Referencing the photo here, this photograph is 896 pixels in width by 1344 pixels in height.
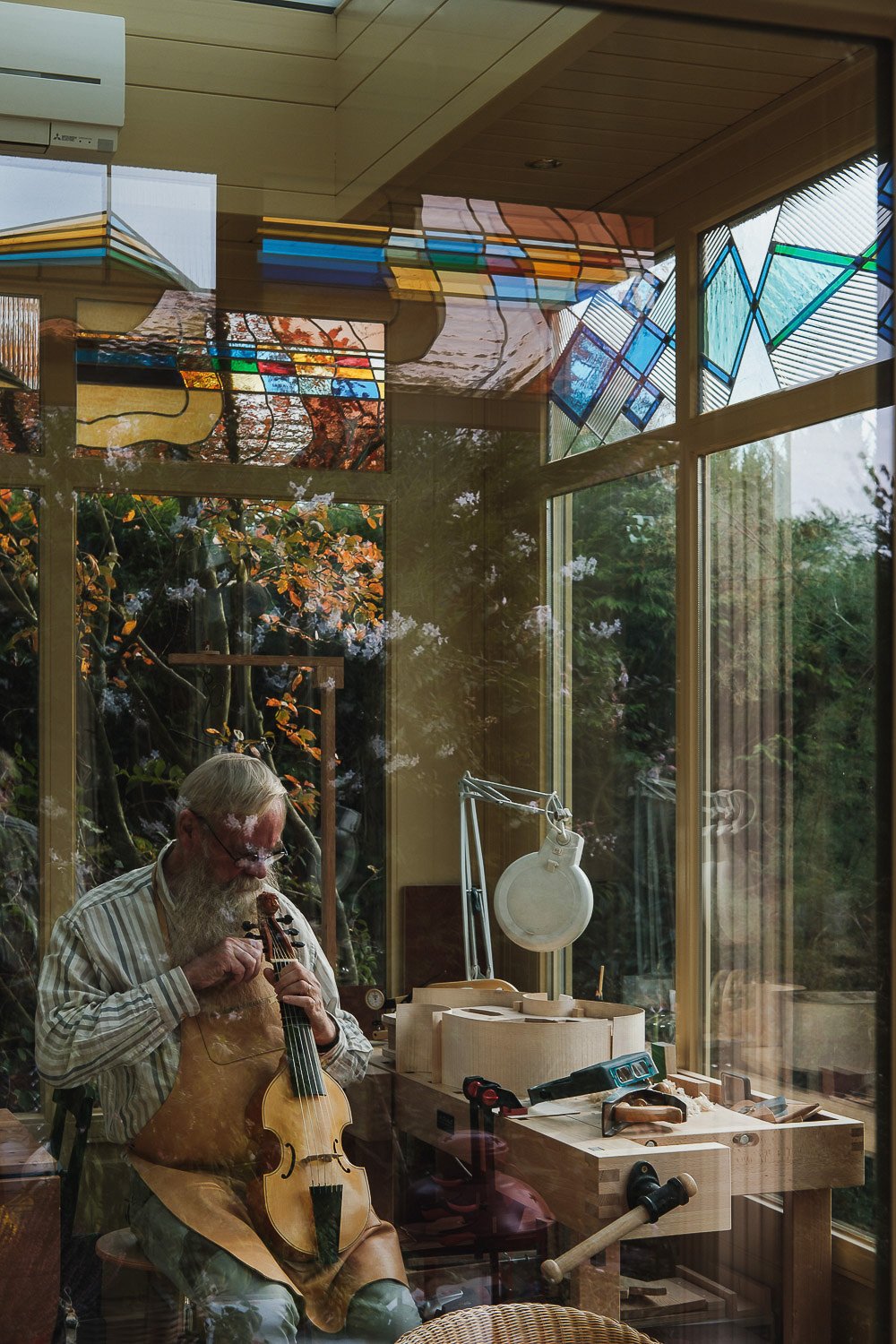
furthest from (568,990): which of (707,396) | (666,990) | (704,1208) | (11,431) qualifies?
(11,431)

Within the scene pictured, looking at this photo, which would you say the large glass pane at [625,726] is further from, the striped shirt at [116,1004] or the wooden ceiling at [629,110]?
the striped shirt at [116,1004]

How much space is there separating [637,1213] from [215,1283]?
59cm

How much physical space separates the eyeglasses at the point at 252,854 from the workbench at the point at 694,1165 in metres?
0.31

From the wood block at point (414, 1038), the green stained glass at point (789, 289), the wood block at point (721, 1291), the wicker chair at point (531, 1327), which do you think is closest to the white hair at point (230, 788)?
the wood block at point (414, 1038)

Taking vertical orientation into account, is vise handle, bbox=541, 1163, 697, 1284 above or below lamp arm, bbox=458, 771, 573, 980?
below

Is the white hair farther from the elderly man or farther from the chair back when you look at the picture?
the chair back

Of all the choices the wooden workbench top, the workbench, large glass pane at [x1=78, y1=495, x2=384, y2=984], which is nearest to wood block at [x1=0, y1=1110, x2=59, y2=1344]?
the wooden workbench top

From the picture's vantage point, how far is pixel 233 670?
1.88 metres

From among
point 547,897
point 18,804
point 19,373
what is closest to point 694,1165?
point 547,897

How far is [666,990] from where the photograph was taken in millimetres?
2150

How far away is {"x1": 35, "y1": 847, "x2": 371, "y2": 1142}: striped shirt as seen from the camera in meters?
1.80

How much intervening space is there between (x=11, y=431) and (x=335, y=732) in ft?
1.87

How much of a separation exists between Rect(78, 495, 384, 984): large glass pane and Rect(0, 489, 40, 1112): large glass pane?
0.20ft

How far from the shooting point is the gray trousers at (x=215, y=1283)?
179 centimetres
